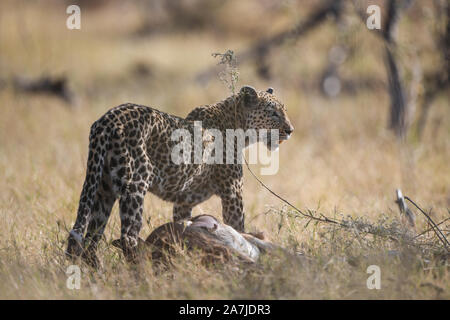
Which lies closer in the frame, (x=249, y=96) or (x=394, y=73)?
(x=249, y=96)

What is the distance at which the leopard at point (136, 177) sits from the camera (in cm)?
477

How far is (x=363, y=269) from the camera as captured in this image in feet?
15.0

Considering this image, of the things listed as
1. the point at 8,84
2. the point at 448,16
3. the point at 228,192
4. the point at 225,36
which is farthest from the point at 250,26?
the point at 228,192

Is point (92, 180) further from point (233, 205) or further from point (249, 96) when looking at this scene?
point (249, 96)

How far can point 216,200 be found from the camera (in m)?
7.64

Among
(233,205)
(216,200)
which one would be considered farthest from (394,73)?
(233,205)

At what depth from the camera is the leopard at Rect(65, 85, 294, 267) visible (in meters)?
4.77

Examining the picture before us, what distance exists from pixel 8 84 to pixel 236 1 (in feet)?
48.5

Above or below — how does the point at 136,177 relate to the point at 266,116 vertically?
below

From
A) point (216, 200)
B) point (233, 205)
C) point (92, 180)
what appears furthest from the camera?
point (216, 200)

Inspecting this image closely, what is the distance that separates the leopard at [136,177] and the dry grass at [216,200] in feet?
0.85

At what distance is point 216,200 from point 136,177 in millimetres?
2866

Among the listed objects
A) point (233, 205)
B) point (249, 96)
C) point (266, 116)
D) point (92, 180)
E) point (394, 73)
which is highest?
point (394, 73)
